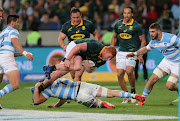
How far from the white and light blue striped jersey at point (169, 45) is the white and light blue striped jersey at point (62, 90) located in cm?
213

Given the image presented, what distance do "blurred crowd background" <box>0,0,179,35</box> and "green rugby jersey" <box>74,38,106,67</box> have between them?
33.4 ft

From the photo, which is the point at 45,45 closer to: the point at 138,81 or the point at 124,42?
the point at 138,81

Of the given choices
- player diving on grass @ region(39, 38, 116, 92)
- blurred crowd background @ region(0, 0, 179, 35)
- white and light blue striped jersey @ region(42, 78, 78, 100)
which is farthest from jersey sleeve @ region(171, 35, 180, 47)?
blurred crowd background @ region(0, 0, 179, 35)

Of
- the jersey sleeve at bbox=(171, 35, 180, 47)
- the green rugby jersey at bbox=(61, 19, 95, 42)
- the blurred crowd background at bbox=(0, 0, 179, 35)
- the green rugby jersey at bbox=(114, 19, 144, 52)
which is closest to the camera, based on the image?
the jersey sleeve at bbox=(171, 35, 180, 47)

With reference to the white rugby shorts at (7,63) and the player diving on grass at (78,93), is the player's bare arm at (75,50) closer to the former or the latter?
the player diving on grass at (78,93)

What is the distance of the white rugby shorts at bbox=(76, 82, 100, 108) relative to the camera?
417 inches

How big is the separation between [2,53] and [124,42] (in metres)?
3.58

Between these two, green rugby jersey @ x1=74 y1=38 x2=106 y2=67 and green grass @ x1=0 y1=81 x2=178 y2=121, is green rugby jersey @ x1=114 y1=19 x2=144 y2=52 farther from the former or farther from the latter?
green rugby jersey @ x1=74 y1=38 x2=106 y2=67

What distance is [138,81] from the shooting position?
778 inches

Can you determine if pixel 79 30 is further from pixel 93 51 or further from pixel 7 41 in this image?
pixel 7 41

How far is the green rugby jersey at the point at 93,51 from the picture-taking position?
10938 mm

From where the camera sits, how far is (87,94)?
1059 cm

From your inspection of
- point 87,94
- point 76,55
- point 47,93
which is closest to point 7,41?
point 47,93

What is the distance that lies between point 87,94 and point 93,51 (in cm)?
98
